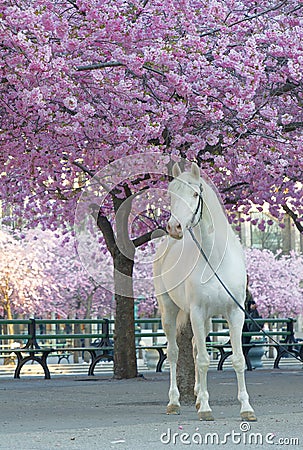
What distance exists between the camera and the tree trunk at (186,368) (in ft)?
44.4

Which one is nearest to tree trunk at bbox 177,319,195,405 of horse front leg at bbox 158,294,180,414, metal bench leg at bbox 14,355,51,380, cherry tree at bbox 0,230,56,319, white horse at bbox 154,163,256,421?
horse front leg at bbox 158,294,180,414

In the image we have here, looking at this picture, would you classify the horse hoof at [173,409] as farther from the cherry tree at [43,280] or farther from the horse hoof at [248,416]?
the cherry tree at [43,280]

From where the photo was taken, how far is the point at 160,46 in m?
12.9

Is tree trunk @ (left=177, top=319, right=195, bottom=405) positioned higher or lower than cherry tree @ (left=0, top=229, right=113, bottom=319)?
lower

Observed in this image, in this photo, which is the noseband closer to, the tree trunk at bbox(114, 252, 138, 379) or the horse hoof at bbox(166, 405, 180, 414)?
the horse hoof at bbox(166, 405, 180, 414)

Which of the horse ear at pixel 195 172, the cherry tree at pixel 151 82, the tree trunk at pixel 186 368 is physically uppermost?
the cherry tree at pixel 151 82

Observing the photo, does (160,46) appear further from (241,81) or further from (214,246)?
(214,246)

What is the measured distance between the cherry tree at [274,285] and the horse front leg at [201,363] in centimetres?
5470

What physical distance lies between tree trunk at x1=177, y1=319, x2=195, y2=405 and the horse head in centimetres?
334

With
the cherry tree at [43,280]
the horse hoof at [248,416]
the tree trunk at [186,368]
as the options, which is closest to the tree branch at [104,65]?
the tree trunk at [186,368]

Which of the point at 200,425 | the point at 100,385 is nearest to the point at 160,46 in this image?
the point at 200,425

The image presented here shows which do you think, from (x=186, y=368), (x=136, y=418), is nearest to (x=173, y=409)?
(x=136, y=418)

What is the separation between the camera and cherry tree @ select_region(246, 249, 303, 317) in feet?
220

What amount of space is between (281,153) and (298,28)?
6.21 ft
